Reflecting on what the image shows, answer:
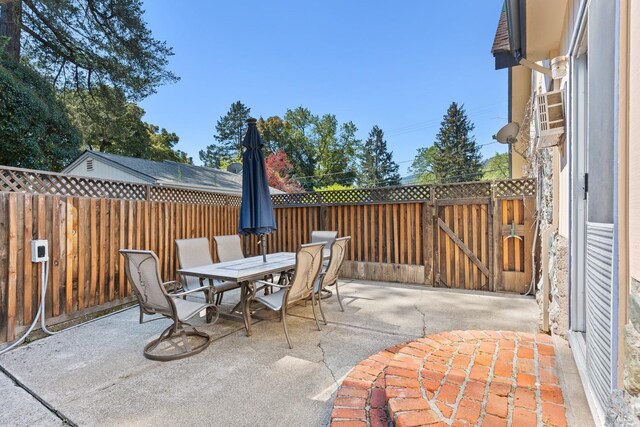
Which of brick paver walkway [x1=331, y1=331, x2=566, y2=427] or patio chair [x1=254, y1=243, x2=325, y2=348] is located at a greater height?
patio chair [x1=254, y1=243, x2=325, y2=348]

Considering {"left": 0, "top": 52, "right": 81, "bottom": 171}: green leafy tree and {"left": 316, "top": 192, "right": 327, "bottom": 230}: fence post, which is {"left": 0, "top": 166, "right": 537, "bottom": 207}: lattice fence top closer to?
{"left": 316, "top": 192, "right": 327, "bottom": 230}: fence post

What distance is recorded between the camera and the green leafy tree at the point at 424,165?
33.2m

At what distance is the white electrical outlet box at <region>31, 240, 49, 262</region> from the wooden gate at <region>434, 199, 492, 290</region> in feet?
18.5

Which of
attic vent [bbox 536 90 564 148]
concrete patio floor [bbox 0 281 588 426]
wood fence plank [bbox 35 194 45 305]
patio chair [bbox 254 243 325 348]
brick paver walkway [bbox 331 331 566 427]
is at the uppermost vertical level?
attic vent [bbox 536 90 564 148]

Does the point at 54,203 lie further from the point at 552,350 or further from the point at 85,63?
the point at 85,63

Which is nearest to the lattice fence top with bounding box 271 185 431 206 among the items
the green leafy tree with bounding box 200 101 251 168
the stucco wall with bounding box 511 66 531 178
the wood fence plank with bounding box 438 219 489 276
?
the wood fence plank with bounding box 438 219 489 276

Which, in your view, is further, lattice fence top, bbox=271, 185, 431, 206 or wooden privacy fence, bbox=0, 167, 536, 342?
lattice fence top, bbox=271, 185, 431, 206

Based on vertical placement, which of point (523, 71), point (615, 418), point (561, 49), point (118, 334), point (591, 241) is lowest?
point (118, 334)

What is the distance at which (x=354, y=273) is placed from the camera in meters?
6.43

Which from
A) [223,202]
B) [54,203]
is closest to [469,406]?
[54,203]

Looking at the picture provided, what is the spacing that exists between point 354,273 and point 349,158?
2568 centimetres

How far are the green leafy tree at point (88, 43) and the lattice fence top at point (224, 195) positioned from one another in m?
5.52

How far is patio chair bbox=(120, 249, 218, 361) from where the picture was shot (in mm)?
2857

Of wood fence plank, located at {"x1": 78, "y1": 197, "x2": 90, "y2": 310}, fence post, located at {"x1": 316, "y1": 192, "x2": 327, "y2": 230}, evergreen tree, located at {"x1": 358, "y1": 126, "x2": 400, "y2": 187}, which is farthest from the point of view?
evergreen tree, located at {"x1": 358, "y1": 126, "x2": 400, "y2": 187}
